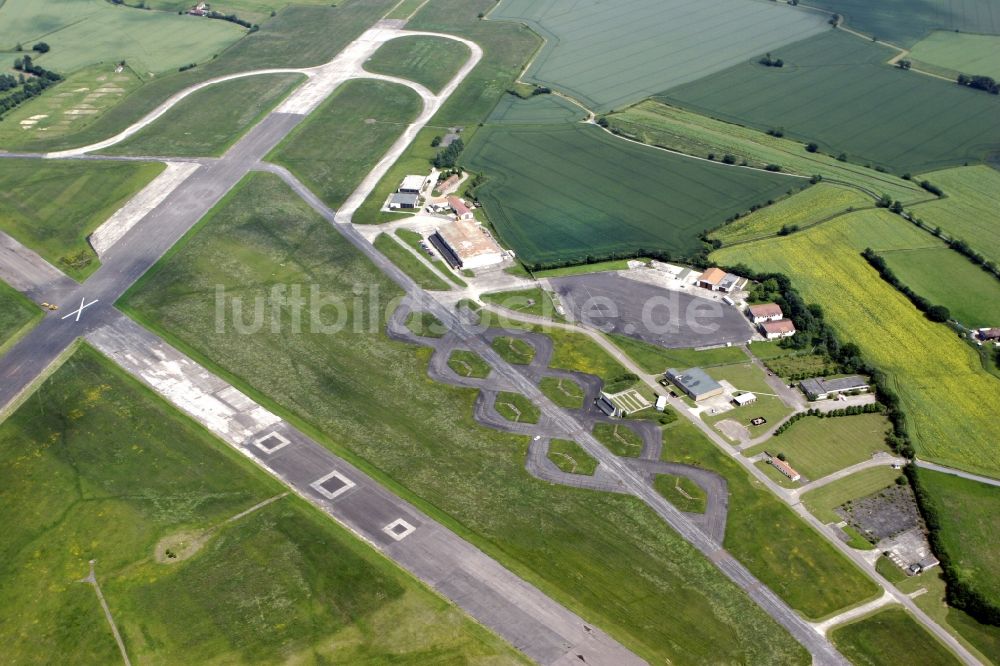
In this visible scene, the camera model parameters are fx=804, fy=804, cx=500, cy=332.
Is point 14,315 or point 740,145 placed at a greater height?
point 740,145

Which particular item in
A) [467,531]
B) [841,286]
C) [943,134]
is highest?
[943,134]

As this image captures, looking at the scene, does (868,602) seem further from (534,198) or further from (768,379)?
(534,198)

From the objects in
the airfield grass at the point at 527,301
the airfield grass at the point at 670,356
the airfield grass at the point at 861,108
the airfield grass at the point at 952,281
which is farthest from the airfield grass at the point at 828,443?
the airfield grass at the point at 861,108

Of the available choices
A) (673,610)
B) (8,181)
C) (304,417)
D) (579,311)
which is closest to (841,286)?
(579,311)

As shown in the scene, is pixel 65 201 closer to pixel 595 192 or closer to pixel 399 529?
pixel 595 192

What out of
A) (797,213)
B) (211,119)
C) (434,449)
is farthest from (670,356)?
(211,119)

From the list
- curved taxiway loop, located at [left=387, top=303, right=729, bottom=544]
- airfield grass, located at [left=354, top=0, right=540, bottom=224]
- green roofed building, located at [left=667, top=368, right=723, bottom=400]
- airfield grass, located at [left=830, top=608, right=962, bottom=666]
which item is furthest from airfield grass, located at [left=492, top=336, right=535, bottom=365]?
airfield grass, located at [left=830, top=608, right=962, bottom=666]

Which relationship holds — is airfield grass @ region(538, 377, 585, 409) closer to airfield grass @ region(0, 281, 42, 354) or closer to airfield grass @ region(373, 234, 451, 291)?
airfield grass @ region(373, 234, 451, 291)
